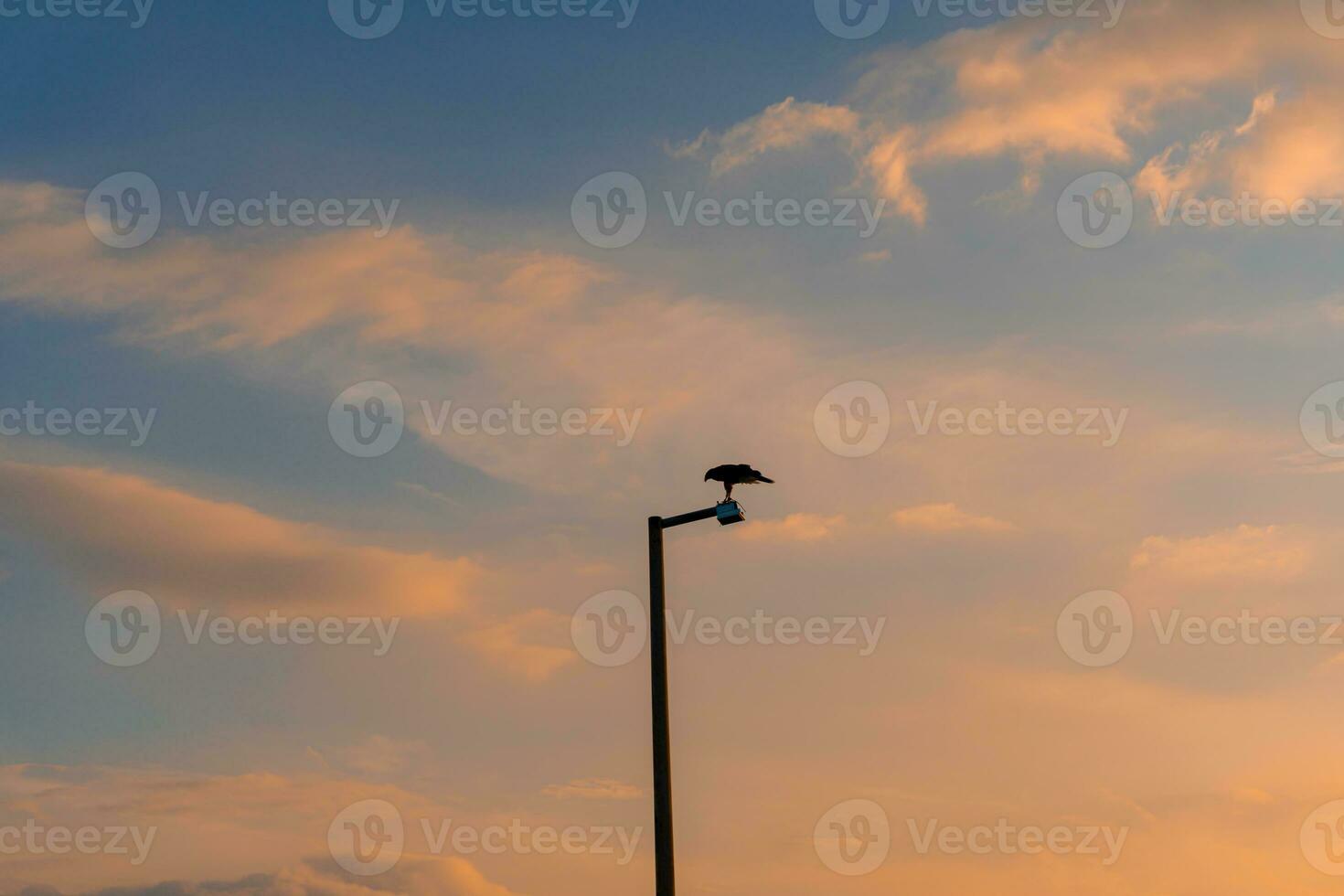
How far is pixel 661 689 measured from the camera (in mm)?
18891

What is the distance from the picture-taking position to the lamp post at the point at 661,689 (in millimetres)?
18180

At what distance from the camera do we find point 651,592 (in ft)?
63.2

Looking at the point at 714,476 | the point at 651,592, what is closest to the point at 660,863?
the point at 651,592

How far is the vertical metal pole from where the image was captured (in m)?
18.1

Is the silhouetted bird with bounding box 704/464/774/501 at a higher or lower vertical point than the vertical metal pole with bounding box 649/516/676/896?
higher

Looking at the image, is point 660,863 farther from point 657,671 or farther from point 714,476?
point 714,476

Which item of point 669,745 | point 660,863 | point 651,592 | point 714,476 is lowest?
point 660,863

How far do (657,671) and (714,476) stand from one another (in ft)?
8.36

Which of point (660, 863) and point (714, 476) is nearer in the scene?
point (660, 863)

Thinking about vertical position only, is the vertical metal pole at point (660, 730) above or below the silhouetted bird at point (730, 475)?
below

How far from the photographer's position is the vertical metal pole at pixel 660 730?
18141 millimetres

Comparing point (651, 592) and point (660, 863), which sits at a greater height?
point (651, 592)

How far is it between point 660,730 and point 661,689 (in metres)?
0.50

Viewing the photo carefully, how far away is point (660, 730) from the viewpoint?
18641mm
